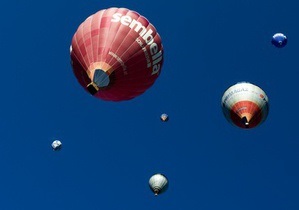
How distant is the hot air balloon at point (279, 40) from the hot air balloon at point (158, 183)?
7272 mm

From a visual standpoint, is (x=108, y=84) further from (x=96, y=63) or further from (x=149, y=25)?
(x=149, y=25)

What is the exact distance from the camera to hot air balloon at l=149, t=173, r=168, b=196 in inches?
873

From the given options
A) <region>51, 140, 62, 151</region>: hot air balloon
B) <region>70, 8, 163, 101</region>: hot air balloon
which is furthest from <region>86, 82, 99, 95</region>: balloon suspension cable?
<region>51, 140, 62, 151</region>: hot air balloon

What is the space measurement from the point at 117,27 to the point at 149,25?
1.26m

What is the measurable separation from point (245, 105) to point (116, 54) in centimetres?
601

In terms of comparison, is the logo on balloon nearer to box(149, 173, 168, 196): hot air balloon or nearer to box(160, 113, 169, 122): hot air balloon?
box(160, 113, 169, 122): hot air balloon

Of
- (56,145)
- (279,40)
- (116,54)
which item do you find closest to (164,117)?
(56,145)

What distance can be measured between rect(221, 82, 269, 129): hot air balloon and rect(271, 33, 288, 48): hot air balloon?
1.81m

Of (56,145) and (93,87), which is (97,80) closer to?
(93,87)

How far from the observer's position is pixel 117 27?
53.4ft

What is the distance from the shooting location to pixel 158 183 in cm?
2238

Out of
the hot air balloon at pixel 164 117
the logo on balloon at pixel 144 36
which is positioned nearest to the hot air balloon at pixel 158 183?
the hot air balloon at pixel 164 117

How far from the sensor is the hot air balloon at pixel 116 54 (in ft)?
51.3

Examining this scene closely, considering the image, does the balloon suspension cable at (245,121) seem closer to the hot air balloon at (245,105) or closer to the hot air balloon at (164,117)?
the hot air balloon at (245,105)
